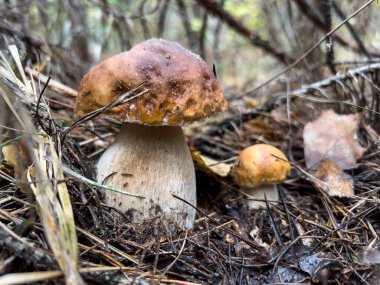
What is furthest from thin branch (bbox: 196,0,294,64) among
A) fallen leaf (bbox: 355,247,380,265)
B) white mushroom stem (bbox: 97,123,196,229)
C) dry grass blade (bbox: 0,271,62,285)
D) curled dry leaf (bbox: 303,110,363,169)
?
dry grass blade (bbox: 0,271,62,285)

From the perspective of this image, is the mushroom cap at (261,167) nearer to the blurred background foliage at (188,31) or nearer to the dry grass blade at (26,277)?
the blurred background foliage at (188,31)

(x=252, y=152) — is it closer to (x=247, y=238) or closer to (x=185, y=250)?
(x=247, y=238)

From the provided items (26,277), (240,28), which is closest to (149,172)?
(26,277)

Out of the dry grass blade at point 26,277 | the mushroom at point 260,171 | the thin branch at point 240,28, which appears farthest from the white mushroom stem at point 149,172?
the thin branch at point 240,28

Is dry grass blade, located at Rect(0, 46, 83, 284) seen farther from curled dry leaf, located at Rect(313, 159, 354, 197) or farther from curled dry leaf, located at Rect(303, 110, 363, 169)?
curled dry leaf, located at Rect(303, 110, 363, 169)

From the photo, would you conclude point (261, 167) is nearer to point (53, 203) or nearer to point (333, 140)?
point (333, 140)
